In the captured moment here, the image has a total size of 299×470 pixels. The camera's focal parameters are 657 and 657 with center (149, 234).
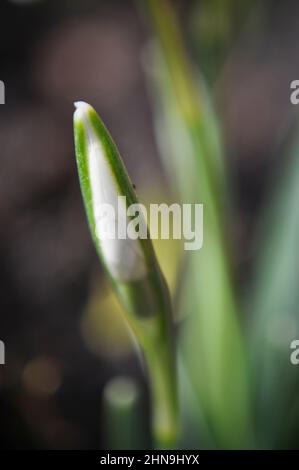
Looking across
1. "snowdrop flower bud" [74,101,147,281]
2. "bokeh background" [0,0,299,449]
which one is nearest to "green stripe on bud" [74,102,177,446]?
"snowdrop flower bud" [74,101,147,281]

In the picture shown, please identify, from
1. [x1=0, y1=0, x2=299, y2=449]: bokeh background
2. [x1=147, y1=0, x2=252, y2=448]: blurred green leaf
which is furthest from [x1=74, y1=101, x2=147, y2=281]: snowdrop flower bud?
[x1=0, y1=0, x2=299, y2=449]: bokeh background

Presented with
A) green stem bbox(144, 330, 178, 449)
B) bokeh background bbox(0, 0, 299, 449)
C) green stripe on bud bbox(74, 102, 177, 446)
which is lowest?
green stem bbox(144, 330, 178, 449)

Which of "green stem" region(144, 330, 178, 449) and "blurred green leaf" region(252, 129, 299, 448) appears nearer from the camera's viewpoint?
"green stem" region(144, 330, 178, 449)

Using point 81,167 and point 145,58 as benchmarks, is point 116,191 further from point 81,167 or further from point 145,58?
point 145,58

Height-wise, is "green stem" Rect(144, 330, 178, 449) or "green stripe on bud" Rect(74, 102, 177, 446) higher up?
"green stripe on bud" Rect(74, 102, 177, 446)

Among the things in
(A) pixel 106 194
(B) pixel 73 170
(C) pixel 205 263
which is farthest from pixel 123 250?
(B) pixel 73 170

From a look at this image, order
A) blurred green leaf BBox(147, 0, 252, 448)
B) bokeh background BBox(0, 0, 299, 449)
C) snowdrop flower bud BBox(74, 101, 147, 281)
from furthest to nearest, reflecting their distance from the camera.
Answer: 1. bokeh background BBox(0, 0, 299, 449)
2. blurred green leaf BBox(147, 0, 252, 448)
3. snowdrop flower bud BBox(74, 101, 147, 281)

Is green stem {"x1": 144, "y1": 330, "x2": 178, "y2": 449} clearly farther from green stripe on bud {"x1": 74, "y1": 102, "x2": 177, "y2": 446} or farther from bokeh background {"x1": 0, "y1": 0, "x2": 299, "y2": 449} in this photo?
bokeh background {"x1": 0, "y1": 0, "x2": 299, "y2": 449}

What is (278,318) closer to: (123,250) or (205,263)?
(205,263)

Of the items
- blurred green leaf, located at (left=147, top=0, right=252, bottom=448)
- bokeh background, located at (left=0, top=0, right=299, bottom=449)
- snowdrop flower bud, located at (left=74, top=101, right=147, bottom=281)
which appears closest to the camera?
snowdrop flower bud, located at (left=74, top=101, right=147, bottom=281)
